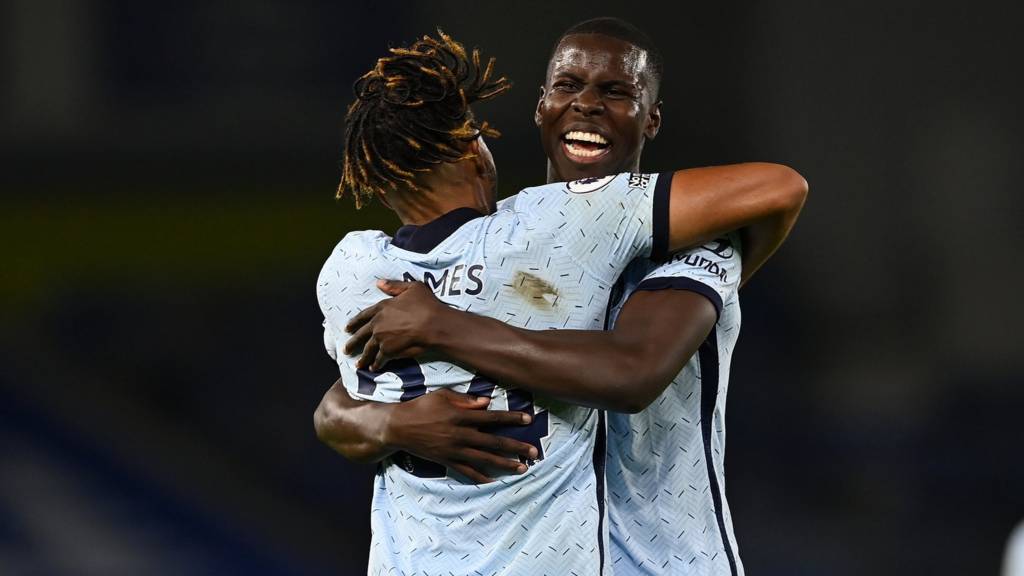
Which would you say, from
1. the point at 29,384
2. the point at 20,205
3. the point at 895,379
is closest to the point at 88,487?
the point at 29,384

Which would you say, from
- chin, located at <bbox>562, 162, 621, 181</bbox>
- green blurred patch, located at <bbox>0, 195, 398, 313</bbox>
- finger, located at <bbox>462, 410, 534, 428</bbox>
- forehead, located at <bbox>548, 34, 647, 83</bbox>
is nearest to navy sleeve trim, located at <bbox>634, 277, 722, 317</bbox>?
finger, located at <bbox>462, 410, 534, 428</bbox>

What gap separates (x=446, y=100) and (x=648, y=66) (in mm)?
629

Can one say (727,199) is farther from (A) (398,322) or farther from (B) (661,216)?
(A) (398,322)

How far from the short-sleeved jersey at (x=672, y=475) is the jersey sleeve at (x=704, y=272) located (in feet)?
0.20

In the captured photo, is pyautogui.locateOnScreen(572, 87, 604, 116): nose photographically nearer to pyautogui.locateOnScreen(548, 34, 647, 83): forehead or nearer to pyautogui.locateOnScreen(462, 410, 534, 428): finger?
pyautogui.locateOnScreen(548, 34, 647, 83): forehead

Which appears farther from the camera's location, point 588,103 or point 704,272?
point 588,103

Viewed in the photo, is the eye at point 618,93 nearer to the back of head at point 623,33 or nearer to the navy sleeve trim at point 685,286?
the back of head at point 623,33

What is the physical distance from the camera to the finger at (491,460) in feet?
5.62

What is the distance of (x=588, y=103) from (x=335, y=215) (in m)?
4.29

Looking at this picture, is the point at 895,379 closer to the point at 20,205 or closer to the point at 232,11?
the point at 232,11

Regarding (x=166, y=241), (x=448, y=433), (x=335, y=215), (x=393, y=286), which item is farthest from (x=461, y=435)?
(x=166, y=241)

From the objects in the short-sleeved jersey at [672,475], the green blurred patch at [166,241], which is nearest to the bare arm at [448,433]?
the short-sleeved jersey at [672,475]

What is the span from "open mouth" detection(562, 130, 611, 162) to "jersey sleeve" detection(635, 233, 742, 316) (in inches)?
19.4

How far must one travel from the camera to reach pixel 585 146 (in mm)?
2283
